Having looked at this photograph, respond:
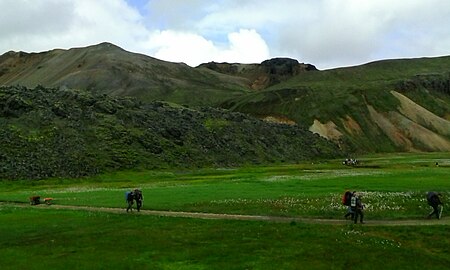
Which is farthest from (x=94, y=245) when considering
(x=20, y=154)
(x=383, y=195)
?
(x=20, y=154)

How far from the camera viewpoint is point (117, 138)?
141500mm

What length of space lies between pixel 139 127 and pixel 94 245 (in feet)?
393

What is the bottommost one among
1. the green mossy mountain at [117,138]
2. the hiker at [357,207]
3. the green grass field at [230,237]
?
the green grass field at [230,237]

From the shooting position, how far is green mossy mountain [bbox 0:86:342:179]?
394 feet

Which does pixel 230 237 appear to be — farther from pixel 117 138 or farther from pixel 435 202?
pixel 117 138

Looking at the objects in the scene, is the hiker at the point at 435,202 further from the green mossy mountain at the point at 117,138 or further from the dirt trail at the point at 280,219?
the green mossy mountain at the point at 117,138

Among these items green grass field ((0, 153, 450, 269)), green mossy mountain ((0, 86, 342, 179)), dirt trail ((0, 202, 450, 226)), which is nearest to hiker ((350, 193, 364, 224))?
dirt trail ((0, 202, 450, 226))

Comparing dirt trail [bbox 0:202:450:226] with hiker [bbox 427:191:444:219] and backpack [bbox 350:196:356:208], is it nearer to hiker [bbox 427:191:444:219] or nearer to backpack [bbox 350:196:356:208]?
hiker [bbox 427:191:444:219]

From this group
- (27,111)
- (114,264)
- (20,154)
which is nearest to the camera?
(114,264)

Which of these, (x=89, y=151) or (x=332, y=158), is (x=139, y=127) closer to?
(x=89, y=151)

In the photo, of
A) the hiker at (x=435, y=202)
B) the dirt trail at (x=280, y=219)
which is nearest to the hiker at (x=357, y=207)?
the dirt trail at (x=280, y=219)

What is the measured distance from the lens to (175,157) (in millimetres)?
141750

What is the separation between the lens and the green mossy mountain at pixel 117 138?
120 m

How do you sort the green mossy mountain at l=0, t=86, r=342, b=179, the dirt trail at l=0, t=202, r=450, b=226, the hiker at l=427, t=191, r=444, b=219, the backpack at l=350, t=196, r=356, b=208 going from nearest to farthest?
1. the dirt trail at l=0, t=202, r=450, b=226
2. the backpack at l=350, t=196, r=356, b=208
3. the hiker at l=427, t=191, r=444, b=219
4. the green mossy mountain at l=0, t=86, r=342, b=179
